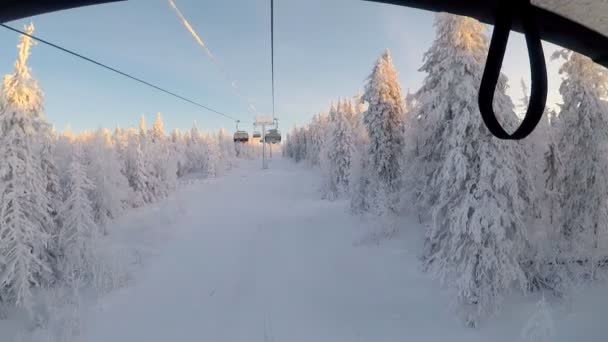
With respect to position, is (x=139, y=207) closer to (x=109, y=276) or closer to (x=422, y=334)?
(x=109, y=276)

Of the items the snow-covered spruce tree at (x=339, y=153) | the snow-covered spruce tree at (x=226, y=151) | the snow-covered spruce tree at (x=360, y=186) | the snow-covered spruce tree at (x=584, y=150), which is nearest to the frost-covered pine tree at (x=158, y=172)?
the snow-covered spruce tree at (x=339, y=153)

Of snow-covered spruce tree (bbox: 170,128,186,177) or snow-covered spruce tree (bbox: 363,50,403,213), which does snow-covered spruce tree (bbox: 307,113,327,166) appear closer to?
snow-covered spruce tree (bbox: 170,128,186,177)

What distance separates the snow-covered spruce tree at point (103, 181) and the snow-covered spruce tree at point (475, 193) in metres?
23.2

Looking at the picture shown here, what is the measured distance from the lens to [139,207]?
32688 mm

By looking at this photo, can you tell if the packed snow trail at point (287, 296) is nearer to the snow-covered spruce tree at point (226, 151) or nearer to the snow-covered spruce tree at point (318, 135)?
the snow-covered spruce tree at point (318, 135)

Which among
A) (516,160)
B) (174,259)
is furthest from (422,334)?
(174,259)

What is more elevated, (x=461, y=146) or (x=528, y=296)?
(x=461, y=146)

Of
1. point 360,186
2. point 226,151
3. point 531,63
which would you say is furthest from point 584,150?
point 226,151

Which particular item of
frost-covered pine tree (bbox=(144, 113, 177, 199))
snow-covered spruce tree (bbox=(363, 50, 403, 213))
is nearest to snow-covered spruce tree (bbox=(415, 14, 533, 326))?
snow-covered spruce tree (bbox=(363, 50, 403, 213))

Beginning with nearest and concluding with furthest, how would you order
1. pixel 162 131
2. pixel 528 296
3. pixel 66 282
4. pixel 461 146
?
pixel 461 146, pixel 528 296, pixel 66 282, pixel 162 131

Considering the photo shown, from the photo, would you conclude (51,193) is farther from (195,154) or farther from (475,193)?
(195,154)

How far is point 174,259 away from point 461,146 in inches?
556

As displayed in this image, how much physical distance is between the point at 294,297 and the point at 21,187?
12.2 meters

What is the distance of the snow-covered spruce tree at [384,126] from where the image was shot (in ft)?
70.3
